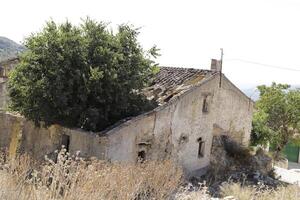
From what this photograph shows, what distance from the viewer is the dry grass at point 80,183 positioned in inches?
244

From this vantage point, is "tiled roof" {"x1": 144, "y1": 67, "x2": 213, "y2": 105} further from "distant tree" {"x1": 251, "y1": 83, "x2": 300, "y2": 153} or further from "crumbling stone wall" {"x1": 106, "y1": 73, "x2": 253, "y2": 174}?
"distant tree" {"x1": 251, "y1": 83, "x2": 300, "y2": 153}

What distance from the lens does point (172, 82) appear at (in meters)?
19.7

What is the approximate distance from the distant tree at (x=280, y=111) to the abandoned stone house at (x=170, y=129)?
7810 millimetres

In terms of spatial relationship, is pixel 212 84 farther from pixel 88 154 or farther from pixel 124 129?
pixel 88 154

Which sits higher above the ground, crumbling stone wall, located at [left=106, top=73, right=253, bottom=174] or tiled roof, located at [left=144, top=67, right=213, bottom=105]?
tiled roof, located at [left=144, top=67, right=213, bottom=105]

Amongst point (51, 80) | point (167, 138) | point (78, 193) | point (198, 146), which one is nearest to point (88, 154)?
point (51, 80)

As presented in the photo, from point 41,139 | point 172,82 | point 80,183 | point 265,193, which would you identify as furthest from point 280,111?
point 80,183

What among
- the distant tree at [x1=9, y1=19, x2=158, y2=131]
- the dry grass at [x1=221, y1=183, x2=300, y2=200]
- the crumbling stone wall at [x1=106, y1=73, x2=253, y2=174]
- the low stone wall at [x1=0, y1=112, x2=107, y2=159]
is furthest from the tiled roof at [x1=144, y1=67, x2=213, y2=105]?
the dry grass at [x1=221, y1=183, x2=300, y2=200]

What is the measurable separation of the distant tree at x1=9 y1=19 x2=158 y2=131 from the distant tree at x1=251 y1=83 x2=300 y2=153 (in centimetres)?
1529

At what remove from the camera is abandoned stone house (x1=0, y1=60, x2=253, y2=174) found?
15094 mm

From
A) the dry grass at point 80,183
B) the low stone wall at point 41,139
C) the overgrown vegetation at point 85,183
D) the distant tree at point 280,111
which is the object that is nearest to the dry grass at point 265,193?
the overgrown vegetation at point 85,183

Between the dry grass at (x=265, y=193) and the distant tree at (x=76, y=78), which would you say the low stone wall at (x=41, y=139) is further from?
the dry grass at (x=265, y=193)

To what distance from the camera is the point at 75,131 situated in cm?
1516

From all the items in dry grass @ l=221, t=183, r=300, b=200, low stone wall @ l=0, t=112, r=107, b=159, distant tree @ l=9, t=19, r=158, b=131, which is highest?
distant tree @ l=9, t=19, r=158, b=131
